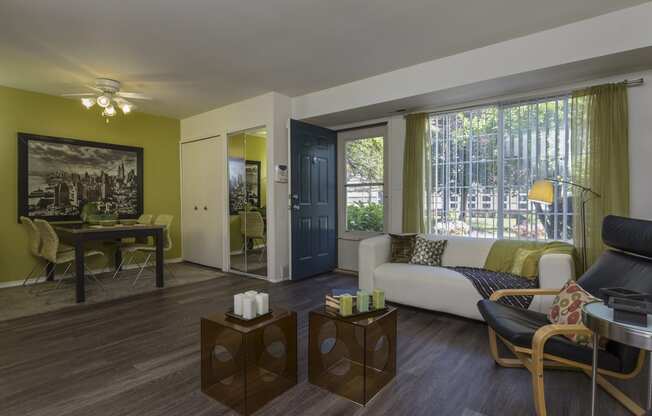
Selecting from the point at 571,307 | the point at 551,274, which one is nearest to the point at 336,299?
the point at 571,307

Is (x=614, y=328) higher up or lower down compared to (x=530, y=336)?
higher up

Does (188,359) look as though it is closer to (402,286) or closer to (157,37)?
(402,286)

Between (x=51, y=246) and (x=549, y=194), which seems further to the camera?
(x=51, y=246)

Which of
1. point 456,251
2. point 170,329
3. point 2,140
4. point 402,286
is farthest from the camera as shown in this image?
point 2,140

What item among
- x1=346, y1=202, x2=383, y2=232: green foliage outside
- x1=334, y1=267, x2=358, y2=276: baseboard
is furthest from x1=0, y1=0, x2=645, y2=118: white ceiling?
x1=334, y1=267, x2=358, y2=276: baseboard

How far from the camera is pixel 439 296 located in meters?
3.10

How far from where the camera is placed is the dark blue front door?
4.58 m

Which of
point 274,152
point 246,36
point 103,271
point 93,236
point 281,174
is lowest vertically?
point 103,271

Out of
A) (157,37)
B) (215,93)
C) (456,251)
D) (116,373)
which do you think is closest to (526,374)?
(456,251)

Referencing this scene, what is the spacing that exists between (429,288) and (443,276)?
0.17 metres

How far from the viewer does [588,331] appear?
1.61 meters

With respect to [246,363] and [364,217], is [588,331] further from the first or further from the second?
[364,217]

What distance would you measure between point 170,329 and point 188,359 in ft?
2.14

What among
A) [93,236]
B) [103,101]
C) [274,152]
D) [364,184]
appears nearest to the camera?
[93,236]
